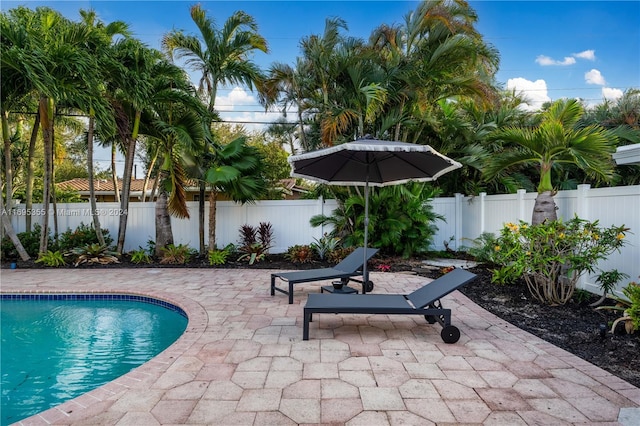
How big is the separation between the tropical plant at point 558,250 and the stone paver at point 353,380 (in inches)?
44.8

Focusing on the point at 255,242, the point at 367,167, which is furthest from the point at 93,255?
the point at 367,167

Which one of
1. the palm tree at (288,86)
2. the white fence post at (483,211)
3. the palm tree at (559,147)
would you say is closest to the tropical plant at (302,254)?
the palm tree at (288,86)

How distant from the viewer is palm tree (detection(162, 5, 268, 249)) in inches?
389

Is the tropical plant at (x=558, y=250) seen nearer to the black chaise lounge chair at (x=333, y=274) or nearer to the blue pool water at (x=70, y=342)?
the black chaise lounge chair at (x=333, y=274)

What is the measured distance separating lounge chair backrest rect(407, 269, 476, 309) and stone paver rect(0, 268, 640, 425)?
406 mm

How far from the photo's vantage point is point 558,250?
5551 mm

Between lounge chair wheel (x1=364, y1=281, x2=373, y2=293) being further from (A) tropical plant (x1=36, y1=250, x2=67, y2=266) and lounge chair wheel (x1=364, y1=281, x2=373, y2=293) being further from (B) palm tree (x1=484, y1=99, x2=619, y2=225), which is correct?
(A) tropical plant (x1=36, y1=250, x2=67, y2=266)

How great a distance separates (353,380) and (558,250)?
4008 millimetres

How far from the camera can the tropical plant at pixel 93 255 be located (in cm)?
965

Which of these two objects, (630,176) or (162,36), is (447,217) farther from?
(162,36)

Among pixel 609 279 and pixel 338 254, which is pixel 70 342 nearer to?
pixel 338 254

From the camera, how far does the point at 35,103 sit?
10.4 metres

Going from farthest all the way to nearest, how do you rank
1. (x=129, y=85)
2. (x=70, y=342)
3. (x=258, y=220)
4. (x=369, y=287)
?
(x=258, y=220), (x=129, y=85), (x=369, y=287), (x=70, y=342)

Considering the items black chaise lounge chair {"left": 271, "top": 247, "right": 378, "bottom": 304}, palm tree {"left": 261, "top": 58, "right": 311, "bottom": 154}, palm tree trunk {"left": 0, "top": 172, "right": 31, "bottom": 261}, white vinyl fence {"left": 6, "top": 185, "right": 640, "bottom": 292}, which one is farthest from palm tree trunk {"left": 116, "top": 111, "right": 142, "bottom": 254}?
black chaise lounge chair {"left": 271, "top": 247, "right": 378, "bottom": 304}
